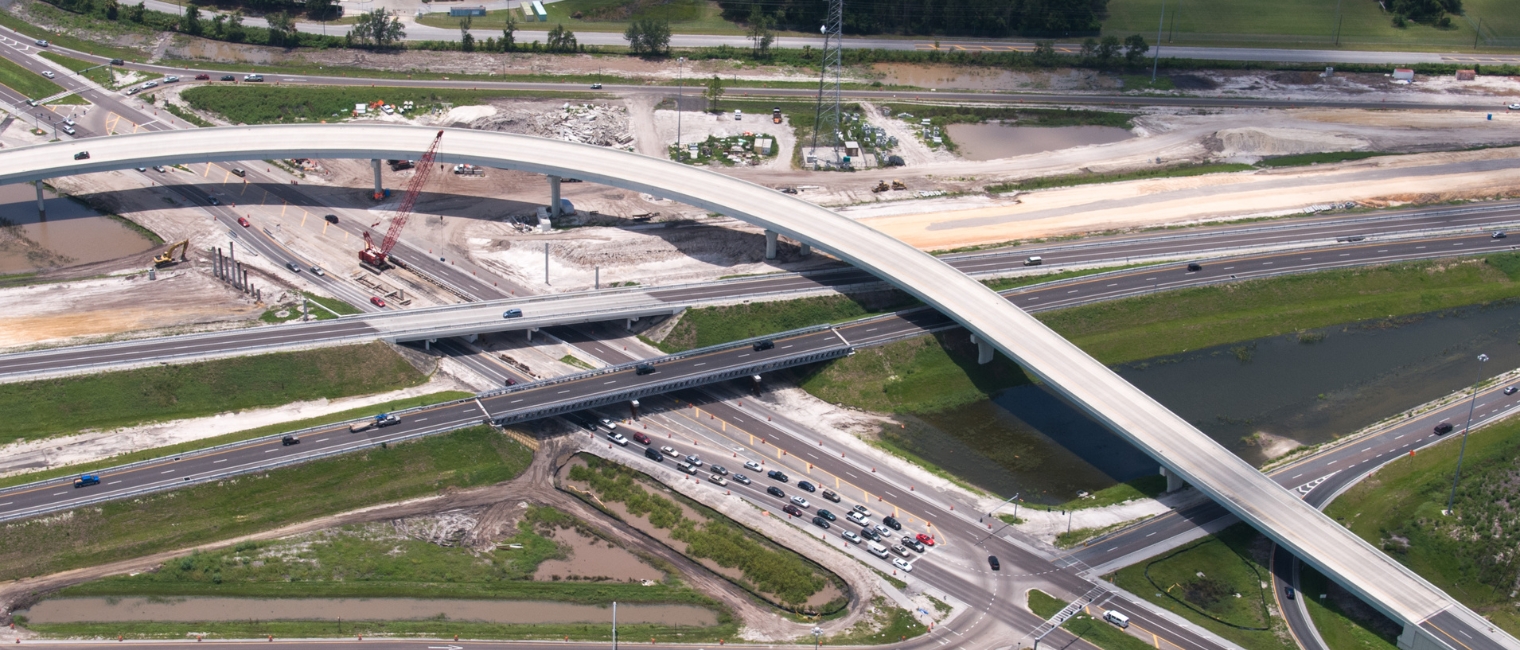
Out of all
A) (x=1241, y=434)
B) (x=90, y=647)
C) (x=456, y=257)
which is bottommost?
(x=90, y=647)

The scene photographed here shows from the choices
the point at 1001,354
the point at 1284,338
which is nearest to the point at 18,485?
the point at 1001,354

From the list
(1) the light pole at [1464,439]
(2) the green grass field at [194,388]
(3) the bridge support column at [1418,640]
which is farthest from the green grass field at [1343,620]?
(2) the green grass field at [194,388]

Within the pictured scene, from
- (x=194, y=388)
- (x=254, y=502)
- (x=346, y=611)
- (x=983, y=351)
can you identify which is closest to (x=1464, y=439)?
(x=983, y=351)

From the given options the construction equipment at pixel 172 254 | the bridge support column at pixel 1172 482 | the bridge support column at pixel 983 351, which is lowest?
the bridge support column at pixel 1172 482

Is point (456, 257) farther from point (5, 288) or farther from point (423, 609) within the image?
point (423, 609)

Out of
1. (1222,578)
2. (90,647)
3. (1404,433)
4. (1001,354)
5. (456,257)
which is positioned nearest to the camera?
(90,647)

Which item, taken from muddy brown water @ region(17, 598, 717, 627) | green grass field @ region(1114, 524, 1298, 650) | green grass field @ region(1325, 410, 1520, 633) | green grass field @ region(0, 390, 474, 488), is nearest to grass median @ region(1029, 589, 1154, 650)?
green grass field @ region(1114, 524, 1298, 650)


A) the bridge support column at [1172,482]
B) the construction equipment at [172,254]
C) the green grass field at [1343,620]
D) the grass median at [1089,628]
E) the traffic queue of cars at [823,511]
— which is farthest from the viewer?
the construction equipment at [172,254]

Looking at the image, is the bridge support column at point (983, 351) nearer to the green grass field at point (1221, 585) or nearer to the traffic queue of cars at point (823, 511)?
the traffic queue of cars at point (823, 511)
